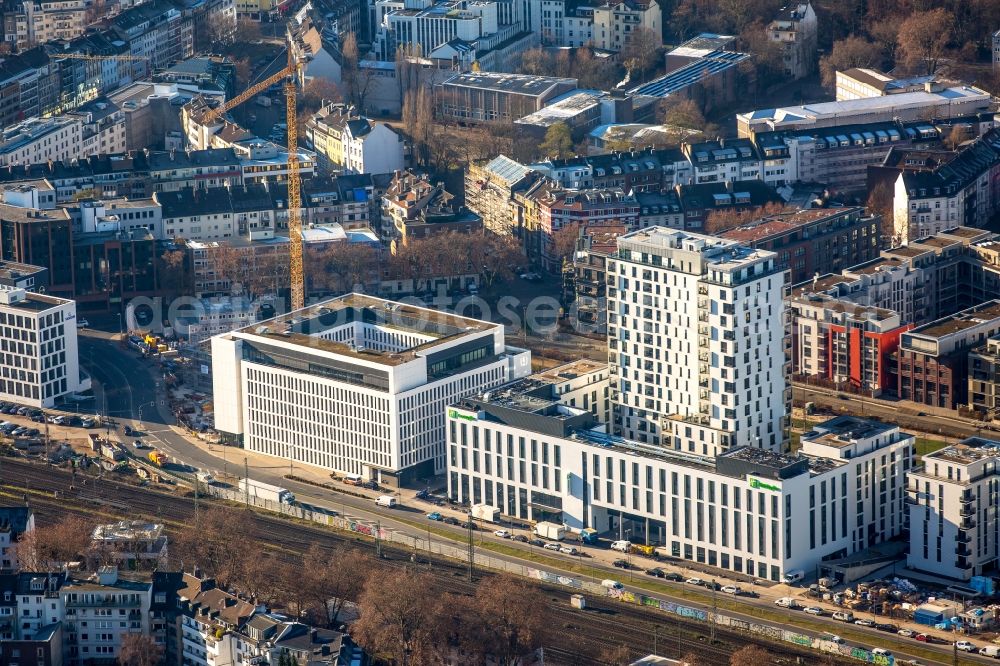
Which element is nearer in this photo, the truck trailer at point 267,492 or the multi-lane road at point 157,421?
the multi-lane road at point 157,421

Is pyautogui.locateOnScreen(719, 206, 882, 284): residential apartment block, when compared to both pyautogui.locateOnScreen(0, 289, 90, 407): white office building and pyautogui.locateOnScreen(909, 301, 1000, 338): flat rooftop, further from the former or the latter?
pyautogui.locateOnScreen(0, 289, 90, 407): white office building

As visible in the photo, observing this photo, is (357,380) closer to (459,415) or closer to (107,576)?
(459,415)

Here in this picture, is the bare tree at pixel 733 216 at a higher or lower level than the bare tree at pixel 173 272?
higher

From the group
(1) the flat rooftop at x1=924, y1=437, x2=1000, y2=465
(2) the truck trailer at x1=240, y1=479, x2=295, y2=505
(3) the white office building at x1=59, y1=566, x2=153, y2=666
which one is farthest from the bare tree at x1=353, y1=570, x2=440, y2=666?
(1) the flat rooftop at x1=924, y1=437, x2=1000, y2=465

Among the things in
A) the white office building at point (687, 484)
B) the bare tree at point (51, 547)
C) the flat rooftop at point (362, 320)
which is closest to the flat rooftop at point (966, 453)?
the white office building at point (687, 484)

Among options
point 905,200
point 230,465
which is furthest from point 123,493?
point 905,200

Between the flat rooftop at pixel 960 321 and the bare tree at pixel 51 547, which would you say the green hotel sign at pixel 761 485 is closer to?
the flat rooftop at pixel 960 321
